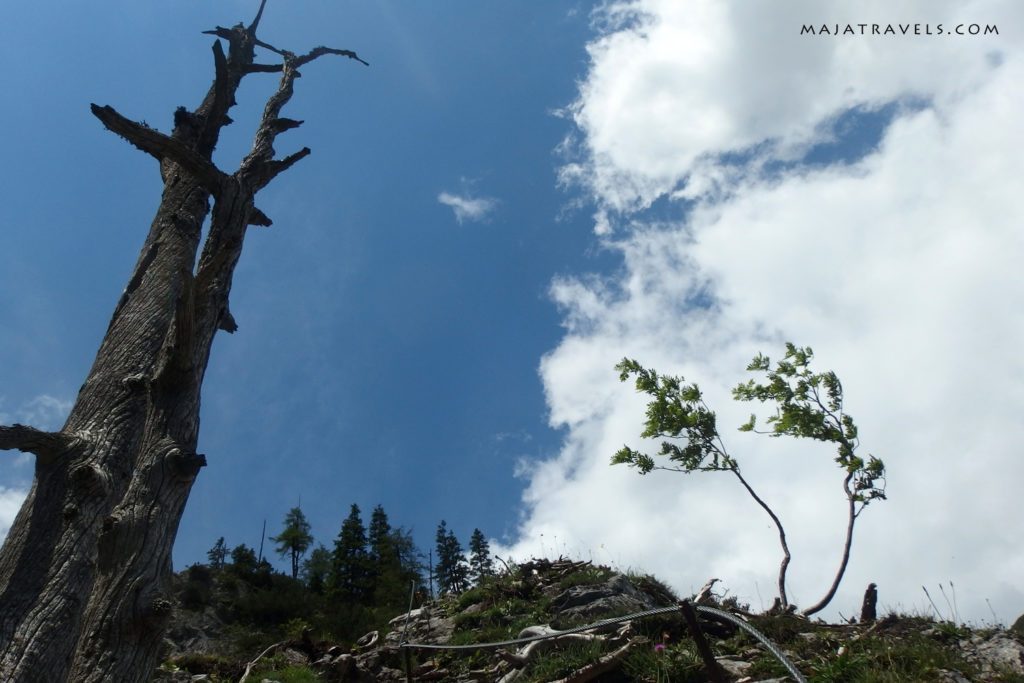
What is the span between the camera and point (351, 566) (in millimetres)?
34906

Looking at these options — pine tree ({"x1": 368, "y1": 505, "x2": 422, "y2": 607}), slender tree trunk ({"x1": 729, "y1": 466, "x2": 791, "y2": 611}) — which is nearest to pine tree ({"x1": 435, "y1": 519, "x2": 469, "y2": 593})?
pine tree ({"x1": 368, "y1": 505, "x2": 422, "y2": 607})

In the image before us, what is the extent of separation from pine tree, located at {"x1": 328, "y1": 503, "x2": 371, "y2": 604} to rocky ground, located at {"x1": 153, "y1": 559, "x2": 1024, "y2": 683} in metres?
22.9

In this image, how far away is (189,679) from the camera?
764 centimetres

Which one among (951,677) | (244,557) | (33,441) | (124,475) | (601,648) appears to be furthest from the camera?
(244,557)

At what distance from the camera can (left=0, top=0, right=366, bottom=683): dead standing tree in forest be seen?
11.7 feet

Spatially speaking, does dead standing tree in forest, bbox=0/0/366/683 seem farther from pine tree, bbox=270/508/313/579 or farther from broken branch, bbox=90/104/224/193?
pine tree, bbox=270/508/313/579

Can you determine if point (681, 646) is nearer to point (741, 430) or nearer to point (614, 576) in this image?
point (614, 576)

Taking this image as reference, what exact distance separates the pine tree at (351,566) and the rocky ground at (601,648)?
22932 mm

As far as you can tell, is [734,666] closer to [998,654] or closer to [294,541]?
[998,654]

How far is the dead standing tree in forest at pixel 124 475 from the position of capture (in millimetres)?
3555

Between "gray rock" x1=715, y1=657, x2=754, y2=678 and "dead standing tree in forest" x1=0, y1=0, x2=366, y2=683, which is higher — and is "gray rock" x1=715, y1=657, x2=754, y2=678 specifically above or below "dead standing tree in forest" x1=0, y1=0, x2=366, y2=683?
below

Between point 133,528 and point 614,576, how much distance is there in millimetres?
7231

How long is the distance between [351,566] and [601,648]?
105 feet

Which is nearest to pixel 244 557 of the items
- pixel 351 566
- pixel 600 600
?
pixel 351 566
